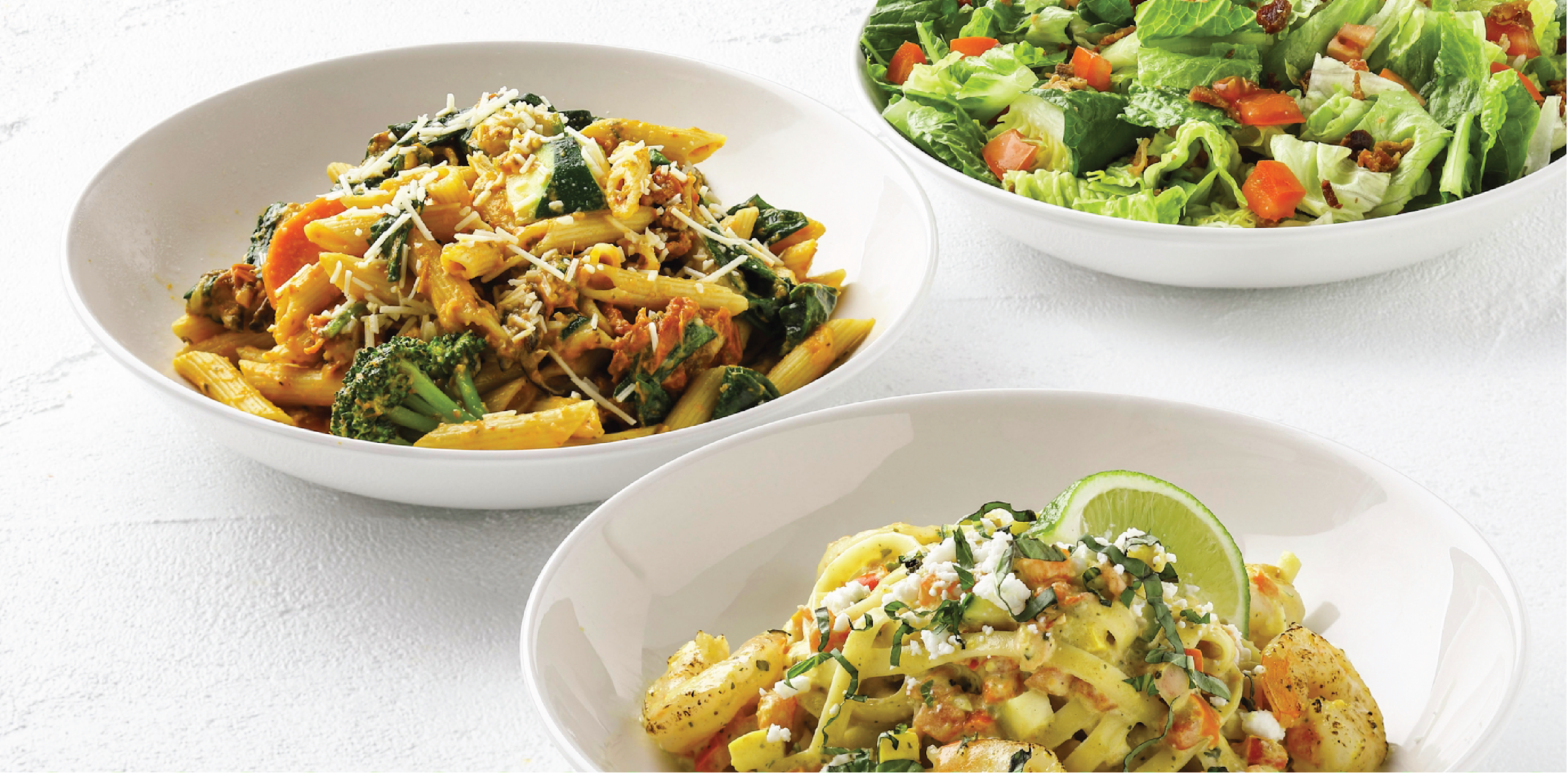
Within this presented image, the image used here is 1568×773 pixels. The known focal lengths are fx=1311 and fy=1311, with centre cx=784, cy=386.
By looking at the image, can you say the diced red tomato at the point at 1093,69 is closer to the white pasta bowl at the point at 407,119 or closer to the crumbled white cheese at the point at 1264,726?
the white pasta bowl at the point at 407,119

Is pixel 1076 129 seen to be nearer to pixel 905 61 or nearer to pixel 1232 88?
pixel 1232 88

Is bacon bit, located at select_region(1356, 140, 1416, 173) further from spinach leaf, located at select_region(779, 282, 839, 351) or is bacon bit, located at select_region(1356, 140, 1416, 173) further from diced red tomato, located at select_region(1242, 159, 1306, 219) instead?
spinach leaf, located at select_region(779, 282, 839, 351)

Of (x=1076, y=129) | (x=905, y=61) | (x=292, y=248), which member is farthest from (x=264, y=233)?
(x=1076, y=129)

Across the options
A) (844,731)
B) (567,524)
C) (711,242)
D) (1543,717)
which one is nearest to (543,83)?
(711,242)

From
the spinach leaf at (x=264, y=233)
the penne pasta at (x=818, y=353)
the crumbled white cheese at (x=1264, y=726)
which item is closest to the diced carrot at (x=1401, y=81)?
the penne pasta at (x=818, y=353)

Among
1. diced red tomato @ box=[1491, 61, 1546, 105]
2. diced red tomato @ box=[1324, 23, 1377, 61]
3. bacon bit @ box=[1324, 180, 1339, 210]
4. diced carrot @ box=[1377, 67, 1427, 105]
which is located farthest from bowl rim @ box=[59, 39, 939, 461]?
diced red tomato @ box=[1491, 61, 1546, 105]

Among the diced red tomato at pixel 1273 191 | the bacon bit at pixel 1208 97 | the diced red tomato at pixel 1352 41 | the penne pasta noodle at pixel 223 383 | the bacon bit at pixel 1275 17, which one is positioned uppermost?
the bacon bit at pixel 1275 17
